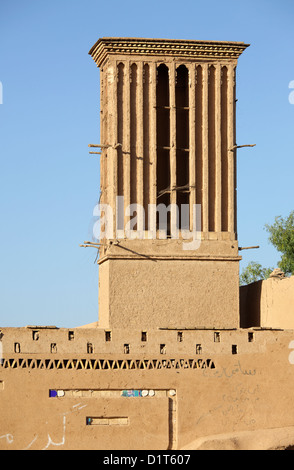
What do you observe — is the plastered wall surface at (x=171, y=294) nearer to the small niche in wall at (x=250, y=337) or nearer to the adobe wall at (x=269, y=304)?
the adobe wall at (x=269, y=304)

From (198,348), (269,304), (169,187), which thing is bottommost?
(198,348)

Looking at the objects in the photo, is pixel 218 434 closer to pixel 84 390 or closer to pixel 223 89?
pixel 84 390

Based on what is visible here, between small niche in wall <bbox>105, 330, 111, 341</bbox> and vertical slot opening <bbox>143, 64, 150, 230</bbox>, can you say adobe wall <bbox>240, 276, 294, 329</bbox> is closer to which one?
vertical slot opening <bbox>143, 64, 150, 230</bbox>

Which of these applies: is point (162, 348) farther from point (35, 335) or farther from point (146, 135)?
point (146, 135)

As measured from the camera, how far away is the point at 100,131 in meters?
28.3

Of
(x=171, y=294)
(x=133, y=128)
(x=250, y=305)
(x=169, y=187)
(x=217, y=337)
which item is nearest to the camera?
(x=217, y=337)

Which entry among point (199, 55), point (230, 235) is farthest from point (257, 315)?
point (199, 55)

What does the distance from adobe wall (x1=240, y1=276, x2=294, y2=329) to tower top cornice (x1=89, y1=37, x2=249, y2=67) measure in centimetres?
588

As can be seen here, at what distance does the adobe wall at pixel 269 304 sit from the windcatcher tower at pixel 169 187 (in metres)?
1.00

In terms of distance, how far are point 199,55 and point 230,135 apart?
2.18 meters

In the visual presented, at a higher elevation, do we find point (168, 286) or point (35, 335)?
point (168, 286)

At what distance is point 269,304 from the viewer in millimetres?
27031

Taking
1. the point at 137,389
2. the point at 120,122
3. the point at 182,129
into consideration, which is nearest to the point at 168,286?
the point at 137,389

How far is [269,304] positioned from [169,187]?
12.9ft
